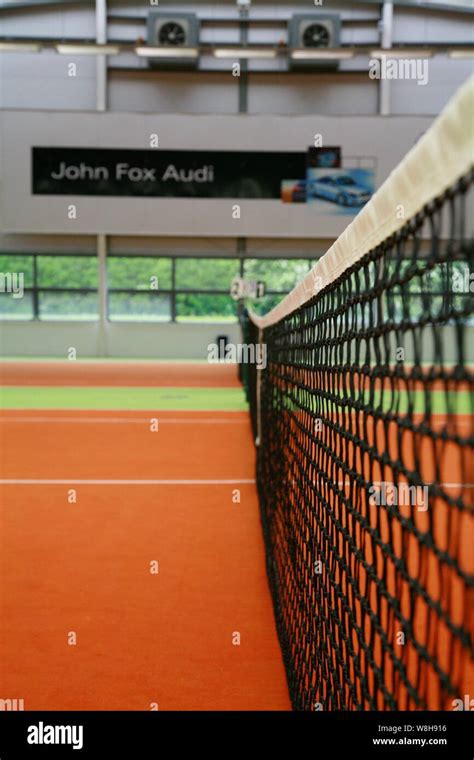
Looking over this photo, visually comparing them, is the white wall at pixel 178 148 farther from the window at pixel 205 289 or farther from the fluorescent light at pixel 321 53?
the fluorescent light at pixel 321 53

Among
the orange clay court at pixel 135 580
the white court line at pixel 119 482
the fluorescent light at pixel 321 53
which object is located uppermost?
the fluorescent light at pixel 321 53

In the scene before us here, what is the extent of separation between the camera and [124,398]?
12.7 m

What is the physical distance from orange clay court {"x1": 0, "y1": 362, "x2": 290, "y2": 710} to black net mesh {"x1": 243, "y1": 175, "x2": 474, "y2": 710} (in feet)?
0.62

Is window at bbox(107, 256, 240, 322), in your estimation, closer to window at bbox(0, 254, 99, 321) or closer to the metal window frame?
the metal window frame

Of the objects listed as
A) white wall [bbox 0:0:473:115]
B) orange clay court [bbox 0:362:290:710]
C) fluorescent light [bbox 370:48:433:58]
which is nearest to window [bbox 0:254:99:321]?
white wall [bbox 0:0:473:115]

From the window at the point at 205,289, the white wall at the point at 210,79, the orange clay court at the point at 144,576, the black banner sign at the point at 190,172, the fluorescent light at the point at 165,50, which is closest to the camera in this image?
the orange clay court at the point at 144,576

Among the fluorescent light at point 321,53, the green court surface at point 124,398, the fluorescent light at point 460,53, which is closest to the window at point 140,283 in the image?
the fluorescent light at point 321,53

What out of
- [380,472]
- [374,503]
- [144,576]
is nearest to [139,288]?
[144,576]

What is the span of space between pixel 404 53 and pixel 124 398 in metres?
9.78

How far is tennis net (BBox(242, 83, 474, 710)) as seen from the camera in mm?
1187

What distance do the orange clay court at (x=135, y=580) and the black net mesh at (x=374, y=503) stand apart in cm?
19

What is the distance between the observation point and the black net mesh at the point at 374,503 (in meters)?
1.27
